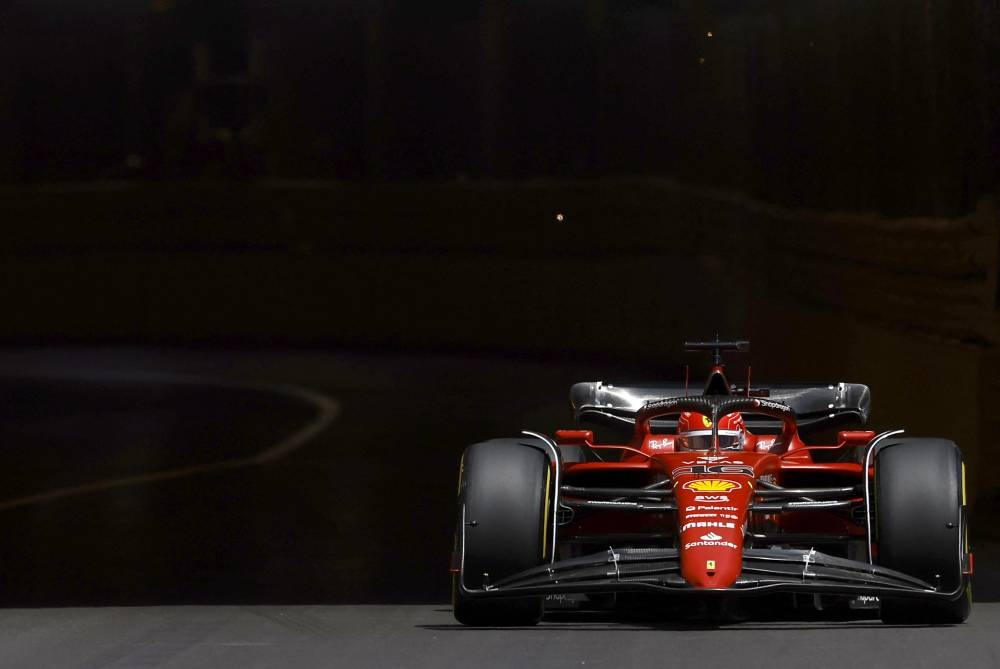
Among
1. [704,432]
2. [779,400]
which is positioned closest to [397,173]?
[779,400]

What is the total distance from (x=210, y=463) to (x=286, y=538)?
481 centimetres

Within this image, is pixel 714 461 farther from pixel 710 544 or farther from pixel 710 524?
pixel 710 544

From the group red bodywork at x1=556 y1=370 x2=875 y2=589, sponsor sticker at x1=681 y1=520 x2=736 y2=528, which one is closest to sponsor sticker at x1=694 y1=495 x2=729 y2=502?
red bodywork at x1=556 y1=370 x2=875 y2=589

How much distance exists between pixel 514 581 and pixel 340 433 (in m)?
10.8

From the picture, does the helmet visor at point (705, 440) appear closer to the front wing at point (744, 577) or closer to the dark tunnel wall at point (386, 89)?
the front wing at point (744, 577)

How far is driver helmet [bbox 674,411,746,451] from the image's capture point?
10.5 metres

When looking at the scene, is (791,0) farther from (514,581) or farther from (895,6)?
(514,581)

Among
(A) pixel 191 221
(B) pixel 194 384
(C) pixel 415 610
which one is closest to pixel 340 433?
(B) pixel 194 384

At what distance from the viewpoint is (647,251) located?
33500mm

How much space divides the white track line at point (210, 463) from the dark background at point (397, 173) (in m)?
3.35

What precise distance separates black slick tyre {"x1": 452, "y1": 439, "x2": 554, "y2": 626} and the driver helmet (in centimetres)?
87

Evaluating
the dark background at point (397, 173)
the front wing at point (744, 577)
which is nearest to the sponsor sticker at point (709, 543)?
the front wing at point (744, 577)

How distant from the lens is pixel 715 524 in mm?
9312

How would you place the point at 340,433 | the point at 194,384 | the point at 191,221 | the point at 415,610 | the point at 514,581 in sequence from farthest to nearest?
the point at 191,221, the point at 194,384, the point at 340,433, the point at 415,610, the point at 514,581
